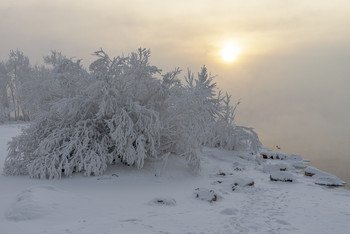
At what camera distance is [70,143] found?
780 centimetres

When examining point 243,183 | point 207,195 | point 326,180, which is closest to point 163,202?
point 207,195

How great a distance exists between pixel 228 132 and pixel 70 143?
25.3ft

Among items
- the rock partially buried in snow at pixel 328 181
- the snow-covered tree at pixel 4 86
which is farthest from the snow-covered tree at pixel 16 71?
the rock partially buried in snow at pixel 328 181

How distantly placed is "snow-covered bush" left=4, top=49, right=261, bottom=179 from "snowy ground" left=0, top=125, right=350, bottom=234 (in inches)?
19.5

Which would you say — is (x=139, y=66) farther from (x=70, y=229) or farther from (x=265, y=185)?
(x=70, y=229)

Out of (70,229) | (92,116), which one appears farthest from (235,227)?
(92,116)

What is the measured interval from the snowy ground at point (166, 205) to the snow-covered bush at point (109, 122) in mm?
496

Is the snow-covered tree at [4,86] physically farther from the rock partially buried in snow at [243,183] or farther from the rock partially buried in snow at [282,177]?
the rock partially buried in snow at [282,177]

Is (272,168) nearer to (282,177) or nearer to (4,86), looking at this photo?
(282,177)

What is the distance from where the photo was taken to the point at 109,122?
7812mm

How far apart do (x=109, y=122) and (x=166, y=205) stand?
9.87 ft

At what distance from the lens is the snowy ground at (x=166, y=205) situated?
178 inches

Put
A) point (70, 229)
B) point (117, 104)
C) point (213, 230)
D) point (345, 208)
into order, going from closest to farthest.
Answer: point (70, 229) → point (213, 230) → point (345, 208) → point (117, 104)

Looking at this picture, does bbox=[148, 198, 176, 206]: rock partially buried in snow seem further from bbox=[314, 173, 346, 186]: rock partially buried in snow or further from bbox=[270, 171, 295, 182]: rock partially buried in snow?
bbox=[314, 173, 346, 186]: rock partially buried in snow
